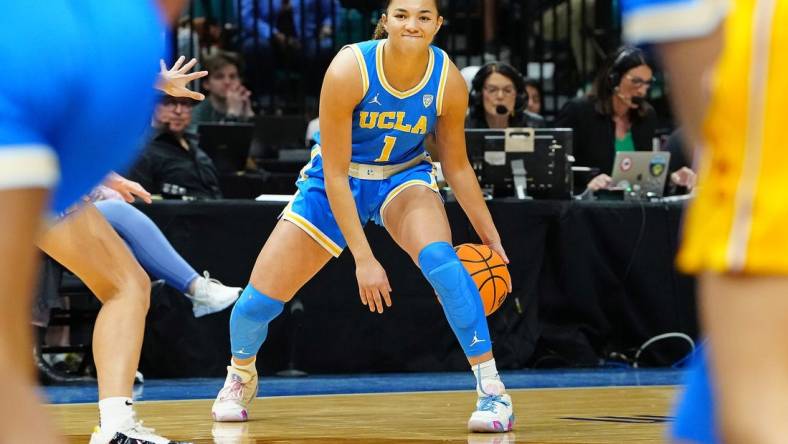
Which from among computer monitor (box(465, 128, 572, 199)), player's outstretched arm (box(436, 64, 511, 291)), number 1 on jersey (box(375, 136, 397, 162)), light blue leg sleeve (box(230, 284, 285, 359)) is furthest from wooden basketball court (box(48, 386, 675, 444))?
computer monitor (box(465, 128, 572, 199))

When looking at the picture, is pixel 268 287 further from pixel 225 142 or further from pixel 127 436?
pixel 225 142

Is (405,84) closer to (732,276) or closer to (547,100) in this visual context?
(732,276)

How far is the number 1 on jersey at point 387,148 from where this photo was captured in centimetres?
516

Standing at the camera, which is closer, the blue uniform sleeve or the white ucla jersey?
the blue uniform sleeve

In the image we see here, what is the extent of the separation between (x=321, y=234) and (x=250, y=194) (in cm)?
320

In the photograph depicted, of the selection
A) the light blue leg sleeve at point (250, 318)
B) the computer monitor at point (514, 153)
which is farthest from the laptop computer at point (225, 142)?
the light blue leg sleeve at point (250, 318)

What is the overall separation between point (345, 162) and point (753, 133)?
11.3 ft

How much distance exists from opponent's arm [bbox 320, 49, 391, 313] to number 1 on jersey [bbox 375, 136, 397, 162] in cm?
20

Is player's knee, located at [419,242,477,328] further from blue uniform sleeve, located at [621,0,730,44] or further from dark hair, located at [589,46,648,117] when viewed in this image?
dark hair, located at [589,46,648,117]

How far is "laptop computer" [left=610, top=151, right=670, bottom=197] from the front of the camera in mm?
7762

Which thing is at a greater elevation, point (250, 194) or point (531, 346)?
point (250, 194)

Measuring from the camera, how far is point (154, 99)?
176 cm

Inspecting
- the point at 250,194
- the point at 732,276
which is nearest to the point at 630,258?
the point at 250,194

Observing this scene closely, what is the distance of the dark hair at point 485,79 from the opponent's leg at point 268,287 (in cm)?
311
